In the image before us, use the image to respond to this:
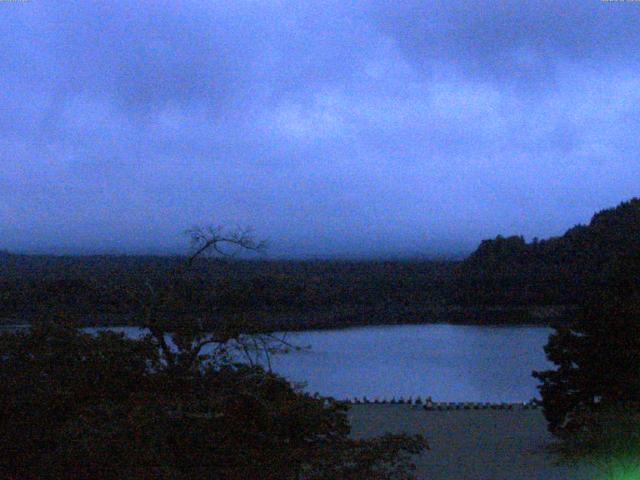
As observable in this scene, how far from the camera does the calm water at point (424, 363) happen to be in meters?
21.9

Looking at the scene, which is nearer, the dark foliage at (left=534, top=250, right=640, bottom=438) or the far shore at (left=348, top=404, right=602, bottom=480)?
the far shore at (left=348, top=404, right=602, bottom=480)

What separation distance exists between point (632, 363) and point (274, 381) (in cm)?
788

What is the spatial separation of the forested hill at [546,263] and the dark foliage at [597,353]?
2977cm

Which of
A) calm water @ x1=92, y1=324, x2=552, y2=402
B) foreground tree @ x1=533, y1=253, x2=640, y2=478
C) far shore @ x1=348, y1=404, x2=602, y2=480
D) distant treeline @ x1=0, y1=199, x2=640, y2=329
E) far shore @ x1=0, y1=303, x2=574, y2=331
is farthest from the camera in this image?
distant treeline @ x1=0, y1=199, x2=640, y2=329

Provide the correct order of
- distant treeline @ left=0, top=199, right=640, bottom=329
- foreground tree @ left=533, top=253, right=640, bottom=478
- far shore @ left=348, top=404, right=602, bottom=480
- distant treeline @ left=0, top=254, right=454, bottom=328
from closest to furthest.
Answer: distant treeline @ left=0, top=254, right=454, bottom=328, far shore @ left=348, top=404, right=602, bottom=480, foreground tree @ left=533, top=253, right=640, bottom=478, distant treeline @ left=0, top=199, right=640, bottom=329

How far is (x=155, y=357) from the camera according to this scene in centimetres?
621

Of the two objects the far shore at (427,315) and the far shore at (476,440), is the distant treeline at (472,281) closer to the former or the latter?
the far shore at (427,315)

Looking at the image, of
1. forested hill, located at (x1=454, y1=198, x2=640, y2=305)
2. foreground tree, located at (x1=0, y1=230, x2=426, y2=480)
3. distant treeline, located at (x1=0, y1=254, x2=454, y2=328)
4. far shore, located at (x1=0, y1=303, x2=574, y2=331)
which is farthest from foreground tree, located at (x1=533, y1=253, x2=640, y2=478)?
forested hill, located at (x1=454, y1=198, x2=640, y2=305)

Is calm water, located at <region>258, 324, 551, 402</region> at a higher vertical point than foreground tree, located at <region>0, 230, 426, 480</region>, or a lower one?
lower

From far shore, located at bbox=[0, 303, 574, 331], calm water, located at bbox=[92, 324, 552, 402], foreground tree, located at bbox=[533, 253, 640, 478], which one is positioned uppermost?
foreground tree, located at bbox=[533, 253, 640, 478]

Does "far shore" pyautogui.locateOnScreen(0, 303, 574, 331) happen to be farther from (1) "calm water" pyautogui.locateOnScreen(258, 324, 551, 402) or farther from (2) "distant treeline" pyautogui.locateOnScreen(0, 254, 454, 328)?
(1) "calm water" pyautogui.locateOnScreen(258, 324, 551, 402)

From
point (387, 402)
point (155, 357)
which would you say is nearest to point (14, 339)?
point (155, 357)

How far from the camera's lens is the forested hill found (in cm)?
4528

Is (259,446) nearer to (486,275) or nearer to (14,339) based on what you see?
(14,339)
